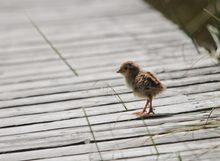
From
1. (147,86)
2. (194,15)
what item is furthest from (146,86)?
(194,15)

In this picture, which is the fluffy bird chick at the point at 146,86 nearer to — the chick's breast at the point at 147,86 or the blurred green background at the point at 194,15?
the chick's breast at the point at 147,86

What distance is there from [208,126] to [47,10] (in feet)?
16.9

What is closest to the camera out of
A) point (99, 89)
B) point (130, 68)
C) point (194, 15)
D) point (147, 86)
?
point (147, 86)

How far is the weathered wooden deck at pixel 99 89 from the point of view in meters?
4.54

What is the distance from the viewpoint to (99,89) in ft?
19.4

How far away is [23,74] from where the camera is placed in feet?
21.4

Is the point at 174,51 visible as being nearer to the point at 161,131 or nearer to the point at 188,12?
the point at 161,131

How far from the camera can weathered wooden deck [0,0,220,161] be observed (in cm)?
454

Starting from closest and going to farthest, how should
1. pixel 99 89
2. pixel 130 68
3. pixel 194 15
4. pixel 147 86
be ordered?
pixel 147 86 → pixel 130 68 → pixel 99 89 → pixel 194 15

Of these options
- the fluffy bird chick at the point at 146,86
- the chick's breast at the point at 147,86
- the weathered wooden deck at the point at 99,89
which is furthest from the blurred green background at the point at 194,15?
the chick's breast at the point at 147,86

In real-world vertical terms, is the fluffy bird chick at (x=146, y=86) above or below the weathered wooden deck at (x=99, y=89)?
above

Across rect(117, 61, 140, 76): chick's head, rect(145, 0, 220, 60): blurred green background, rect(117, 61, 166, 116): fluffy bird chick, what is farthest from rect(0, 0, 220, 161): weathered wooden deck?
rect(145, 0, 220, 60): blurred green background

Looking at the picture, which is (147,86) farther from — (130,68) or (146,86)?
(130,68)

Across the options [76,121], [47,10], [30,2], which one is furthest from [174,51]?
[30,2]
